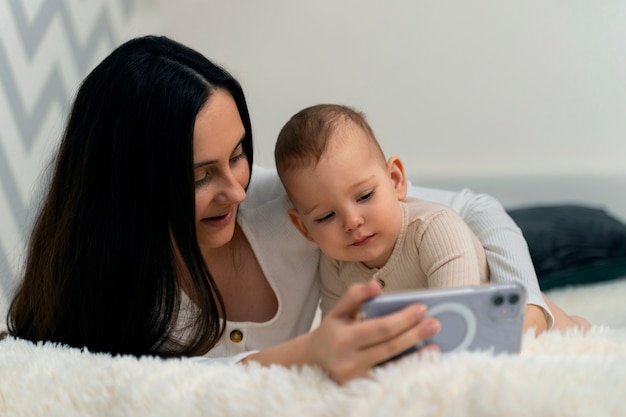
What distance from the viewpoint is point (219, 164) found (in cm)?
118

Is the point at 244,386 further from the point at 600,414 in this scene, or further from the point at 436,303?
the point at 600,414

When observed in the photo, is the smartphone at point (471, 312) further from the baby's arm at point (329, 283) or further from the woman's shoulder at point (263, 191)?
the woman's shoulder at point (263, 191)

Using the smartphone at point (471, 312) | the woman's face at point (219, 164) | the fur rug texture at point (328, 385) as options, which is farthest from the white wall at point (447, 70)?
the smartphone at point (471, 312)

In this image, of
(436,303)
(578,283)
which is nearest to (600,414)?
(436,303)

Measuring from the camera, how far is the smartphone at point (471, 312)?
2.65ft

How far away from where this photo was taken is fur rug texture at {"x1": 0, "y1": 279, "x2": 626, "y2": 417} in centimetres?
75

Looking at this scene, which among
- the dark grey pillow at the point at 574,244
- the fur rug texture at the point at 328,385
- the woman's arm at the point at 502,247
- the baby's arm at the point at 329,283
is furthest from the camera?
the dark grey pillow at the point at 574,244

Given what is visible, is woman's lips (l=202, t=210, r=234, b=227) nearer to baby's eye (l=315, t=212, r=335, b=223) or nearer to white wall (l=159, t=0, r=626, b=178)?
baby's eye (l=315, t=212, r=335, b=223)

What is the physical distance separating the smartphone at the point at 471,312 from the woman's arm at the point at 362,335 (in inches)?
0.5

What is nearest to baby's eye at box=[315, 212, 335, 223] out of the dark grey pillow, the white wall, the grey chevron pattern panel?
the grey chevron pattern panel

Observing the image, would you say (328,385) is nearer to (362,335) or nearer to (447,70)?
(362,335)

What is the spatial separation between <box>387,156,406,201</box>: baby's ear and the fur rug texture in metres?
0.43

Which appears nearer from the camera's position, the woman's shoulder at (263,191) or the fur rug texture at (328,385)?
the fur rug texture at (328,385)

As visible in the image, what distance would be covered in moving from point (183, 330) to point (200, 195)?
279mm
